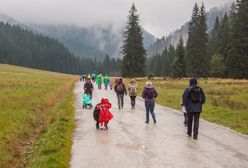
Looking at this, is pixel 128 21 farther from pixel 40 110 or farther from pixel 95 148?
pixel 95 148

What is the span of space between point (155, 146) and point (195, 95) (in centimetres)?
285

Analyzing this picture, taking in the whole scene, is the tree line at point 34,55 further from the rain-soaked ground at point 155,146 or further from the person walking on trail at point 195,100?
the person walking on trail at point 195,100

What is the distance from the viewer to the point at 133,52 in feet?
227

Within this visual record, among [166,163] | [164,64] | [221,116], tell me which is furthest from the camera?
[164,64]

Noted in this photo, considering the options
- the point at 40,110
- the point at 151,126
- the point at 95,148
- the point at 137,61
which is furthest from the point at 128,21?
the point at 95,148

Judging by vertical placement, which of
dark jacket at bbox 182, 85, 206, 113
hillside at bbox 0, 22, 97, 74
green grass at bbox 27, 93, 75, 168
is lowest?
green grass at bbox 27, 93, 75, 168

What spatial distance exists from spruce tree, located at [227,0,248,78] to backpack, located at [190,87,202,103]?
159ft

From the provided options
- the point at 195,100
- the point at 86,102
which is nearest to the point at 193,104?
the point at 195,100

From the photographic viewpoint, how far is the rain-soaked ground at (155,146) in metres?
9.55

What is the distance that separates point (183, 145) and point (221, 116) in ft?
26.9

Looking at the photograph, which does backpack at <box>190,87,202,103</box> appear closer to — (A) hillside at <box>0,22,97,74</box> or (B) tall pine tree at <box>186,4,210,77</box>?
(B) tall pine tree at <box>186,4,210,77</box>

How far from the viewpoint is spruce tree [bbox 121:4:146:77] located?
68.5 m

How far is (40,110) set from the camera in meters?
21.7

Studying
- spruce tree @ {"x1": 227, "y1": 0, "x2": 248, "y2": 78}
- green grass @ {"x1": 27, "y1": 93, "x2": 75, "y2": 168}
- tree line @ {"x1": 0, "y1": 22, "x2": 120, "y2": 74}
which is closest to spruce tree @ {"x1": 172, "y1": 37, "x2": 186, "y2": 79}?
spruce tree @ {"x1": 227, "y1": 0, "x2": 248, "y2": 78}
